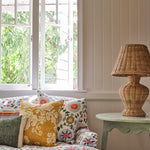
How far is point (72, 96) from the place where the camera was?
9.77ft

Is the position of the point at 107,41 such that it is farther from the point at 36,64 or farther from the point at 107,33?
the point at 36,64

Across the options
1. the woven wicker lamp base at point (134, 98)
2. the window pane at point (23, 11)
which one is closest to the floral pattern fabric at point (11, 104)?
the woven wicker lamp base at point (134, 98)

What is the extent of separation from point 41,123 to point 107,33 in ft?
4.02

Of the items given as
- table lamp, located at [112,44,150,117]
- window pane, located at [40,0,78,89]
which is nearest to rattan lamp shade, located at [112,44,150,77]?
table lamp, located at [112,44,150,117]

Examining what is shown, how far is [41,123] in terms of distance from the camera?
2.31m

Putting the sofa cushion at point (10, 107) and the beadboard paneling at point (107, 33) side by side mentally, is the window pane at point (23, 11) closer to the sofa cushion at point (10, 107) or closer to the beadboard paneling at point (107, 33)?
the beadboard paneling at point (107, 33)

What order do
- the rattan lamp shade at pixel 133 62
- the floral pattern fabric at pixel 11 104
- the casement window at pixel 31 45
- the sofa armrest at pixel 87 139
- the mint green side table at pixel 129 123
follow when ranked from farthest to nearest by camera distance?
the casement window at pixel 31 45 < the floral pattern fabric at pixel 11 104 < the rattan lamp shade at pixel 133 62 < the mint green side table at pixel 129 123 < the sofa armrest at pixel 87 139

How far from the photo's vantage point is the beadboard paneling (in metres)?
2.99

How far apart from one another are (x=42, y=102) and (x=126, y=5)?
4.37 ft

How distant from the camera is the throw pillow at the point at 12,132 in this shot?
2.23 metres

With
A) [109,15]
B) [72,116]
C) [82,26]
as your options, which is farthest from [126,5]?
[72,116]

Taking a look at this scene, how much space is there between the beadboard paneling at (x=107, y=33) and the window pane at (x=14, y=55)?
66 centimetres

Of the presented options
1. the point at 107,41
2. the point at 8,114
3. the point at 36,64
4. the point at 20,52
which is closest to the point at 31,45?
the point at 20,52

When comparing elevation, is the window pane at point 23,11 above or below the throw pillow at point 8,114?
above
